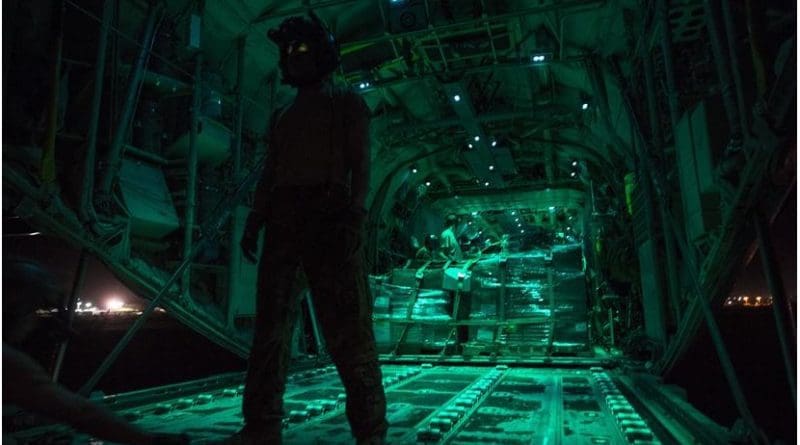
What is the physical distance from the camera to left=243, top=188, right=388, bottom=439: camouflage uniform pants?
2086 millimetres

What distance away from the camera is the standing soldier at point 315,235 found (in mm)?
2105

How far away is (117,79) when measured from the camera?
474 cm

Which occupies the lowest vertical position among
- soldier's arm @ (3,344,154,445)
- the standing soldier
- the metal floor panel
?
the metal floor panel

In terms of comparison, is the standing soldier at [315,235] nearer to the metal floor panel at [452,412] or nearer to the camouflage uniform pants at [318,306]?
the camouflage uniform pants at [318,306]

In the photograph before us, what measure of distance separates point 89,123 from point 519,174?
10.5 meters

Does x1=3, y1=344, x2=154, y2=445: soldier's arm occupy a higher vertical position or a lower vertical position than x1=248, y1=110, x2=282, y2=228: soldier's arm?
lower

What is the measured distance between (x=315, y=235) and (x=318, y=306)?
342 millimetres

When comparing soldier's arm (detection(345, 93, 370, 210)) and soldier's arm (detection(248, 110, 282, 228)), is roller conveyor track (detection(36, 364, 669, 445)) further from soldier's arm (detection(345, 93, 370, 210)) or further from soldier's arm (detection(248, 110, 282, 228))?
soldier's arm (detection(345, 93, 370, 210))

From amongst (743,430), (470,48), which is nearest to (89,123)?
(470,48)

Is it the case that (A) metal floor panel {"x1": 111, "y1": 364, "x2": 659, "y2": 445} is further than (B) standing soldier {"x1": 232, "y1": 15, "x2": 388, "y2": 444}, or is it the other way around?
(A) metal floor panel {"x1": 111, "y1": 364, "x2": 659, "y2": 445}

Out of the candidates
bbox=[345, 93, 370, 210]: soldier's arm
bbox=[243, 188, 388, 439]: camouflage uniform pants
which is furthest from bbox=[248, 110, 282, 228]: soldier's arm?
bbox=[345, 93, 370, 210]: soldier's arm

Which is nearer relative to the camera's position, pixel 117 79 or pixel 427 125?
pixel 117 79

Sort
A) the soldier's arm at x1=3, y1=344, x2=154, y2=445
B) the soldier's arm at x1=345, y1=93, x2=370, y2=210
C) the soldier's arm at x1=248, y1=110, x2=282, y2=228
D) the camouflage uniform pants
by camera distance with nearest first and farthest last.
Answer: the soldier's arm at x1=3, y1=344, x2=154, y2=445 < the camouflage uniform pants < the soldier's arm at x1=345, y1=93, x2=370, y2=210 < the soldier's arm at x1=248, y1=110, x2=282, y2=228

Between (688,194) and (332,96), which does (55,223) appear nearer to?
(332,96)
